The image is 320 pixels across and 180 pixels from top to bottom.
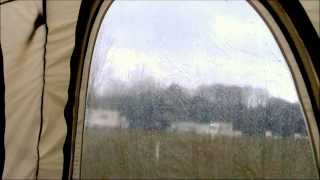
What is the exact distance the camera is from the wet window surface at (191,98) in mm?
1965

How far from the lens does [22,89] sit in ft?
6.00

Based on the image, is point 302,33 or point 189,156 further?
point 189,156

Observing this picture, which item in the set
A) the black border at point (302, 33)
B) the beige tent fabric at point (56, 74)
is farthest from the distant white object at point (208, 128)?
the beige tent fabric at point (56, 74)

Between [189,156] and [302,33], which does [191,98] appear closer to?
[189,156]

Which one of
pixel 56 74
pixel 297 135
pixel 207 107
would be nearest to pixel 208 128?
pixel 207 107

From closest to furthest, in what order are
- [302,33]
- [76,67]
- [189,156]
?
Answer: [302,33] → [76,67] → [189,156]

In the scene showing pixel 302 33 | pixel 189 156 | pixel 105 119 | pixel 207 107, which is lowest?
pixel 189 156

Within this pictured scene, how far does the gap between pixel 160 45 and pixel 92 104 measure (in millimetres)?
407

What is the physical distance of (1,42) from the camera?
184 centimetres

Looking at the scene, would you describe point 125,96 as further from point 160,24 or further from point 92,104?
point 160,24

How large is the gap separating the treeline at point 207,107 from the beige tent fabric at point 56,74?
0.74 ft

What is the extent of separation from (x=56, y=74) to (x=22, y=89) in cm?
15

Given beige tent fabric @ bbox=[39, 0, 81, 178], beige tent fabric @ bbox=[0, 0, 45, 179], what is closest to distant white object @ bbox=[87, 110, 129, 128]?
beige tent fabric @ bbox=[39, 0, 81, 178]

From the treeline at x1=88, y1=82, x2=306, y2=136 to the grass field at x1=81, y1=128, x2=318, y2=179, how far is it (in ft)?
0.17
